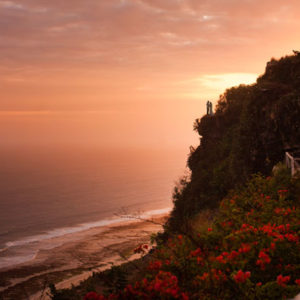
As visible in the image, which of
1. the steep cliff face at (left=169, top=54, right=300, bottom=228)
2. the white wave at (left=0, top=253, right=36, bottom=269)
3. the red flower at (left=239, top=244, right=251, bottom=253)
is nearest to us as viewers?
the red flower at (left=239, top=244, right=251, bottom=253)

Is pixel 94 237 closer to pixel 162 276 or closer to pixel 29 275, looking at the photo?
pixel 29 275

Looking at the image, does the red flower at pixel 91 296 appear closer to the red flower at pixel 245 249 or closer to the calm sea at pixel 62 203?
the red flower at pixel 245 249

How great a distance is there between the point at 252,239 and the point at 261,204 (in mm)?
3836

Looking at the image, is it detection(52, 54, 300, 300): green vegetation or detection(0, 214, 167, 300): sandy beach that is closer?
detection(52, 54, 300, 300): green vegetation

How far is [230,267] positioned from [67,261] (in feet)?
165

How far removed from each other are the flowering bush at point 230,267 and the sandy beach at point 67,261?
22.9 meters

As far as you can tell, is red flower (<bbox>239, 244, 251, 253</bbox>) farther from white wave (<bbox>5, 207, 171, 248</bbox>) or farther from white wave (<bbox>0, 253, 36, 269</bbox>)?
white wave (<bbox>5, 207, 171, 248</bbox>)

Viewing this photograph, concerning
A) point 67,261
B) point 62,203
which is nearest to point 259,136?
point 67,261

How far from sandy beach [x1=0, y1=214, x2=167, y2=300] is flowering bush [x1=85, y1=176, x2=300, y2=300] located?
2294 centimetres

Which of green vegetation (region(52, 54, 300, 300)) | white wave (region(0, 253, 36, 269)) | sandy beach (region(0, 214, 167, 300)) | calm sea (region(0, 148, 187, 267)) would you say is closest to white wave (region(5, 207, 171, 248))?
calm sea (region(0, 148, 187, 267))

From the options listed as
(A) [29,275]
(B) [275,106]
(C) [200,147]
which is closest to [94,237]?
(A) [29,275]

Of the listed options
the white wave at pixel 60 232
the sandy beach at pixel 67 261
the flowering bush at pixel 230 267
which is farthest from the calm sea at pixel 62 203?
the flowering bush at pixel 230 267

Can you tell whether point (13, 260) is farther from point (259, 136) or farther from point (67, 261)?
point (259, 136)

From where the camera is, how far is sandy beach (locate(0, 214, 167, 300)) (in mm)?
41219
